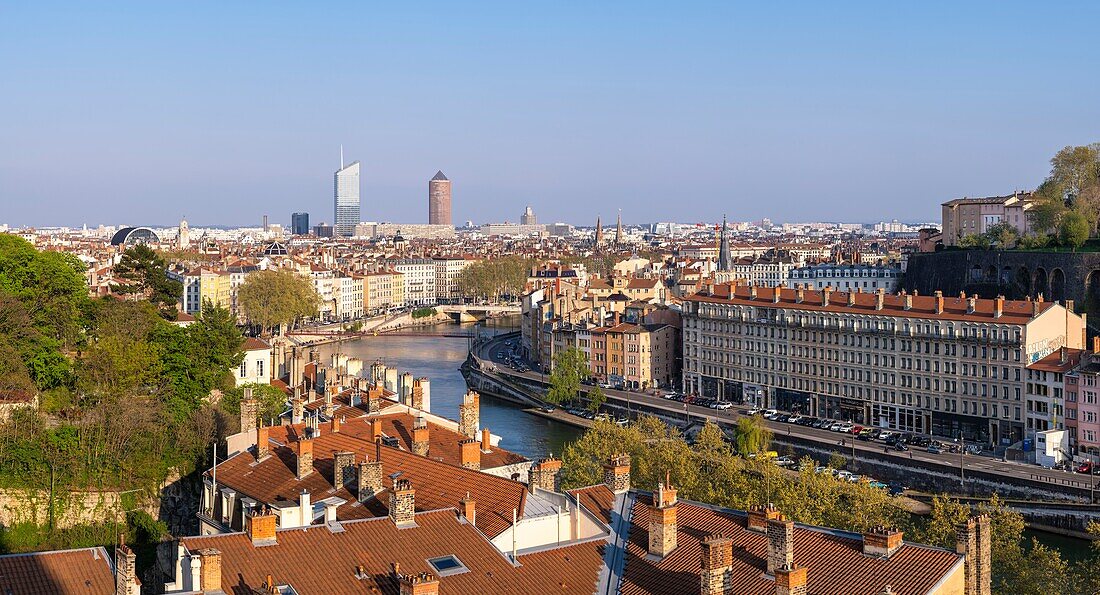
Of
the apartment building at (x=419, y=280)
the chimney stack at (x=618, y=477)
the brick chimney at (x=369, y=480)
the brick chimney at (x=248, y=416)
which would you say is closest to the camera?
the brick chimney at (x=369, y=480)

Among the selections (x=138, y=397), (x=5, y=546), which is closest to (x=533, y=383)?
(x=138, y=397)

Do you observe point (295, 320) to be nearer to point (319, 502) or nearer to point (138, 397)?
point (138, 397)

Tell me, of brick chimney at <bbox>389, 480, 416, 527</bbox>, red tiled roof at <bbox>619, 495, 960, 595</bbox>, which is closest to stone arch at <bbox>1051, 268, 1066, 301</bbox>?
red tiled roof at <bbox>619, 495, 960, 595</bbox>

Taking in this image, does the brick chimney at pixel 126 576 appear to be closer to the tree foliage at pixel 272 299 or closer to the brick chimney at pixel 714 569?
the brick chimney at pixel 714 569

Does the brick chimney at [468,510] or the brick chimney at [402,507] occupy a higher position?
the brick chimney at [402,507]

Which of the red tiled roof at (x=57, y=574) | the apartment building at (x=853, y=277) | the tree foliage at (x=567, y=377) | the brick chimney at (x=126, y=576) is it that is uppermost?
the apartment building at (x=853, y=277)

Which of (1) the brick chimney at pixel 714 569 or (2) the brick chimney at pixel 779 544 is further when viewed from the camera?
(2) the brick chimney at pixel 779 544

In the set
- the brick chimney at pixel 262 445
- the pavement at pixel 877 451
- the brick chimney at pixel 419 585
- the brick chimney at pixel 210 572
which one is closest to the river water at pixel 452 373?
the pavement at pixel 877 451
